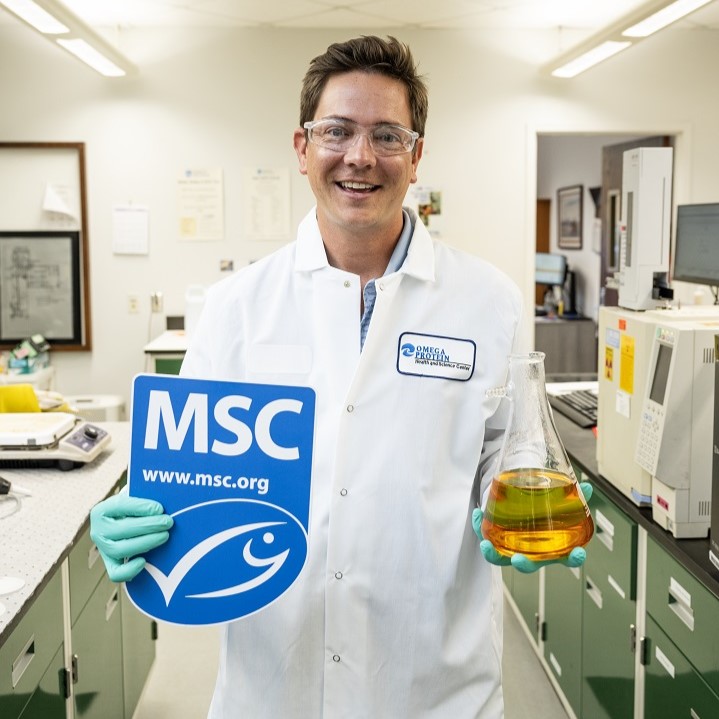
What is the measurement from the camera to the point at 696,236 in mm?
2799

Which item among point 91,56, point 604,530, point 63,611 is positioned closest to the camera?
point 63,611

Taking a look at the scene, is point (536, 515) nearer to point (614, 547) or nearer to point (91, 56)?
point (614, 547)

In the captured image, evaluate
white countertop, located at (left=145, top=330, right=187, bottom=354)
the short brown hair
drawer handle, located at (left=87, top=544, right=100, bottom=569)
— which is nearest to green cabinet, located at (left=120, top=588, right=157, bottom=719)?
drawer handle, located at (left=87, top=544, right=100, bottom=569)

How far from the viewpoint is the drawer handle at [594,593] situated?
93.0 inches

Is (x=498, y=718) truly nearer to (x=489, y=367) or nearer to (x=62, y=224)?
(x=489, y=367)

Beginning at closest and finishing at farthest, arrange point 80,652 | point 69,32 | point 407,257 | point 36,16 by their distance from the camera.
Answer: point 407,257 → point 80,652 → point 36,16 → point 69,32

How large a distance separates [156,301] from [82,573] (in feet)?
10.5

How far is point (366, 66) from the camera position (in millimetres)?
1376

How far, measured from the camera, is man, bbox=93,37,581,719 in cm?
137

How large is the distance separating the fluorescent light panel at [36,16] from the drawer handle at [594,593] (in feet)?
9.84

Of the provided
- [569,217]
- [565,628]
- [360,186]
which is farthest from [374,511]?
[569,217]

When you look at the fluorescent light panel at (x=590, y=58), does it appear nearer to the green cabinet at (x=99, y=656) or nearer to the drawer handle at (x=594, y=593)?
the drawer handle at (x=594, y=593)

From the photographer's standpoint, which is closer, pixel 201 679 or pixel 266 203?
pixel 201 679

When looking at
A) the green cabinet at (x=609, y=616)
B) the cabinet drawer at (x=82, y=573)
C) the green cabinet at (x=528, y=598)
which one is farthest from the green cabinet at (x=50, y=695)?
the green cabinet at (x=528, y=598)
